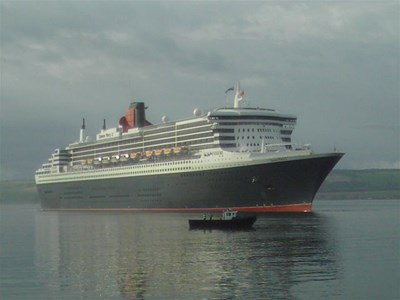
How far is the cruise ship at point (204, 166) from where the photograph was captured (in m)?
87.1

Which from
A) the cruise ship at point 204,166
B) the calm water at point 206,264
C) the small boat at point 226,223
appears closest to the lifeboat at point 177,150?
the cruise ship at point 204,166

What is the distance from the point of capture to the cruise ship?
87.1 meters

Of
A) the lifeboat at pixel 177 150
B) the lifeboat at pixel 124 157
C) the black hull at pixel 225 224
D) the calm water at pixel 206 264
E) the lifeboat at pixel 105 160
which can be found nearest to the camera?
the calm water at pixel 206 264

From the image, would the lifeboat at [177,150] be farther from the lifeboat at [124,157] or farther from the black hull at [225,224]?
the black hull at [225,224]

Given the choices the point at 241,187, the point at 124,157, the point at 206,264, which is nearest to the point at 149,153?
the point at 124,157

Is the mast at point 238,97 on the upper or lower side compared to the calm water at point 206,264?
upper

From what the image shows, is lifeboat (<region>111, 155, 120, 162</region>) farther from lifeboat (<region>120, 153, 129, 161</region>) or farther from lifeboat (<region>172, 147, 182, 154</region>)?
lifeboat (<region>172, 147, 182, 154</region>)

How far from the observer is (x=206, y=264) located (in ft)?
145

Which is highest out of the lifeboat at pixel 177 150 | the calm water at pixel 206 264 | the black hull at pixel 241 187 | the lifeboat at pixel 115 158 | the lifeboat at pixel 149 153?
the lifeboat at pixel 115 158

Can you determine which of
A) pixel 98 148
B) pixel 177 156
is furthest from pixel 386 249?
pixel 98 148

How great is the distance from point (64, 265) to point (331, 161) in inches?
1886

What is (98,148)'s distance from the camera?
129875 millimetres

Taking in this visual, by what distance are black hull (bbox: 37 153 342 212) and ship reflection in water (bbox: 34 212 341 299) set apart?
13.2 meters

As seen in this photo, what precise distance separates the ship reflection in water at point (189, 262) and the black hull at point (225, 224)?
3.76 feet
